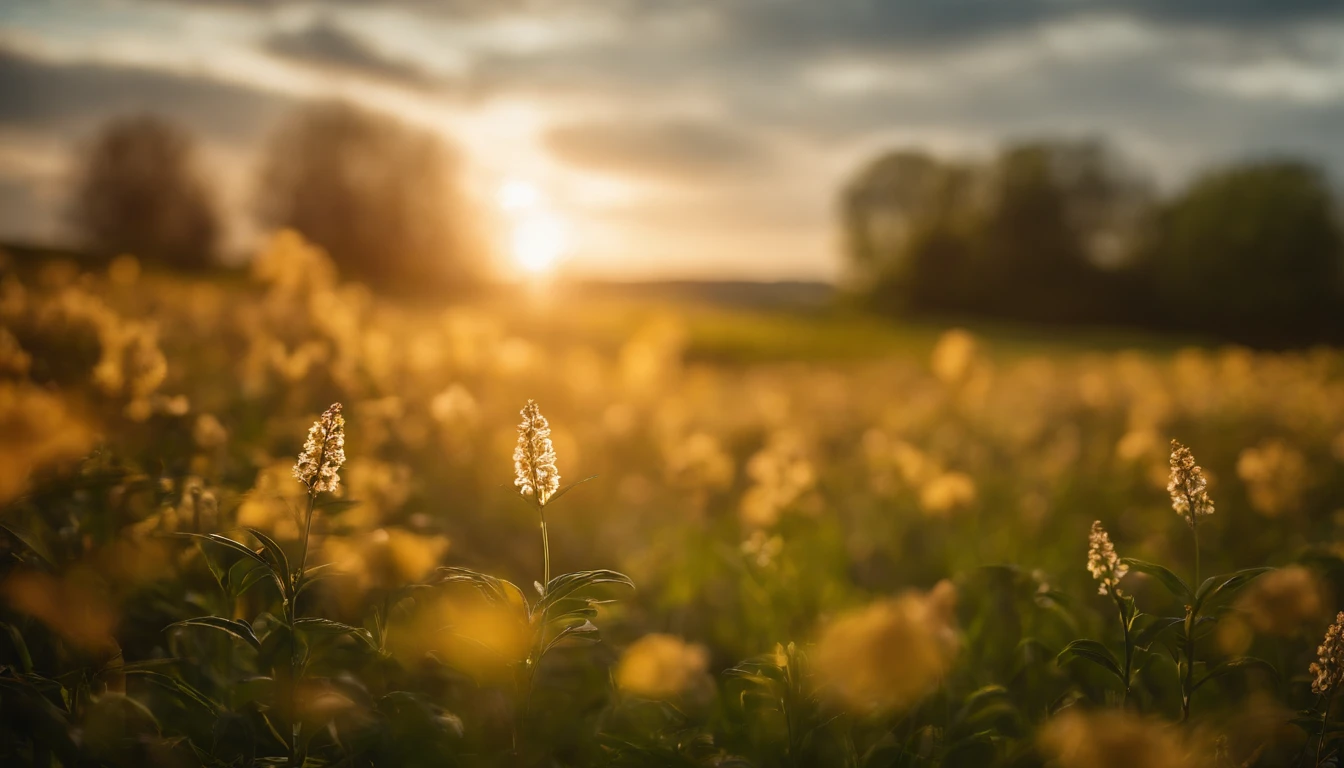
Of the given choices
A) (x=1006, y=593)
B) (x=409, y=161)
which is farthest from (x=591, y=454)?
(x=409, y=161)

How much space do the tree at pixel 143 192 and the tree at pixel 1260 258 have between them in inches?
1793

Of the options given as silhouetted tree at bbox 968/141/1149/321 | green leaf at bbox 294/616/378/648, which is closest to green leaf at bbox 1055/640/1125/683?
green leaf at bbox 294/616/378/648

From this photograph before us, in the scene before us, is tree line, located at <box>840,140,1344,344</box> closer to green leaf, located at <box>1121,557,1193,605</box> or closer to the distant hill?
the distant hill

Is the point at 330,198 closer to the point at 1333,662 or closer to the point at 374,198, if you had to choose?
the point at 374,198

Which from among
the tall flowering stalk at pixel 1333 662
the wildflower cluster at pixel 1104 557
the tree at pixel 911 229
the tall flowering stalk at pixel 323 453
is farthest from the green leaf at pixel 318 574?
the tree at pixel 911 229

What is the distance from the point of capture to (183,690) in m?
1.34

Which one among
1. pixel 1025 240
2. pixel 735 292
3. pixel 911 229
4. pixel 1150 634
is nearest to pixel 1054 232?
pixel 1025 240

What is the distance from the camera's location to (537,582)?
57.9 inches

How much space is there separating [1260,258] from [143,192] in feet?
163

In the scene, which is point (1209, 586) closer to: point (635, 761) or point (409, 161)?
point (635, 761)

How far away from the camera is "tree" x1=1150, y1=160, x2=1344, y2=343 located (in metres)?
38.8

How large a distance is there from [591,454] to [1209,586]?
3.79m

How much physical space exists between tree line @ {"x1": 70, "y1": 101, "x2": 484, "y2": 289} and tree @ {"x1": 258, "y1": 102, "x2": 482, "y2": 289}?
1.5 inches

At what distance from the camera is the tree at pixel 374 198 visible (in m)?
30.5
